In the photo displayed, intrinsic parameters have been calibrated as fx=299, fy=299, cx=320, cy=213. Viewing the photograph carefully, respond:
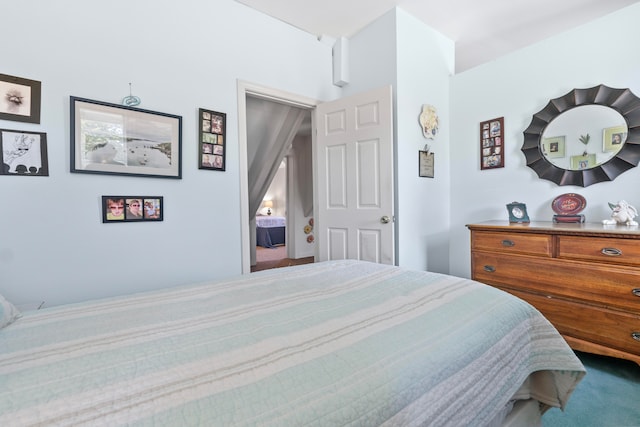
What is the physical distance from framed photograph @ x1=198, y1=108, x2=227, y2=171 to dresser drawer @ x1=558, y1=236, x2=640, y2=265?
2.43 metres

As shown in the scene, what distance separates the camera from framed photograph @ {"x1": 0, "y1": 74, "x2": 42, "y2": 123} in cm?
163

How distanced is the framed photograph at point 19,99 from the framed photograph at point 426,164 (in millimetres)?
2795

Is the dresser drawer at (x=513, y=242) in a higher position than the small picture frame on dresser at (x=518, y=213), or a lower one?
lower

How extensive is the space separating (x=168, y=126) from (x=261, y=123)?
1.74 metres

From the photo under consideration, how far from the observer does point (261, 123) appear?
3764 mm

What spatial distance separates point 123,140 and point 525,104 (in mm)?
3144

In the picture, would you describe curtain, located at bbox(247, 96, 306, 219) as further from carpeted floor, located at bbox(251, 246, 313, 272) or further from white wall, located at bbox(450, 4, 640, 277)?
white wall, located at bbox(450, 4, 640, 277)

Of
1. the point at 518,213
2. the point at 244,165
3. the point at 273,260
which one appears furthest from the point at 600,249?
the point at 273,260

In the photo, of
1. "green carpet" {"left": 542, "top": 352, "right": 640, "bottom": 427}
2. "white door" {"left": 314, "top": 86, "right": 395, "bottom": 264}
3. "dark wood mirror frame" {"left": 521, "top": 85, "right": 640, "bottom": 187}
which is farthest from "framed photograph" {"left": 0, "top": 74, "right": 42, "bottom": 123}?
"dark wood mirror frame" {"left": 521, "top": 85, "right": 640, "bottom": 187}

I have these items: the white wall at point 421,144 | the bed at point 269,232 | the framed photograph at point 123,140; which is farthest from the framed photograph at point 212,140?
the bed at point 269,232

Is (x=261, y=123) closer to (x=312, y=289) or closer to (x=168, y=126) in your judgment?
(x=168, y=126)

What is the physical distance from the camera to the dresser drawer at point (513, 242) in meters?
1.92

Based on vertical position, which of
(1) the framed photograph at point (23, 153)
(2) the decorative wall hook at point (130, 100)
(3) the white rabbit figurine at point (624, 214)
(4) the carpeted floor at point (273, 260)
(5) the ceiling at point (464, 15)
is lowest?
(4) the carpeted floor at point (273, 260)

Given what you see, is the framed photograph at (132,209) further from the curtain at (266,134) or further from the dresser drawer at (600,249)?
the dresser drawer at (600,249)
